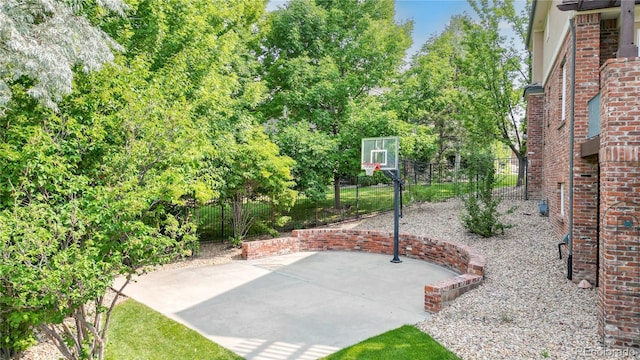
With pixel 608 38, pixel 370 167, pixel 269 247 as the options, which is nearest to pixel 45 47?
pixel 269 247

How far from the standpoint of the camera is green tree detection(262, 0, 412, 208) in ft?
53.7

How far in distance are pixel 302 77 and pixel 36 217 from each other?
13208 mm

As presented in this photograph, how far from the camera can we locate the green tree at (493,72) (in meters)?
21.7

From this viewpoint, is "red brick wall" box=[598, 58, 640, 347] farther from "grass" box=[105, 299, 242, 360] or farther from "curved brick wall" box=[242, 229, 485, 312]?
"grass" box=[105, 299, 242, 360]

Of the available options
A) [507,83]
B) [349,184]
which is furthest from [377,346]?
[507,83]

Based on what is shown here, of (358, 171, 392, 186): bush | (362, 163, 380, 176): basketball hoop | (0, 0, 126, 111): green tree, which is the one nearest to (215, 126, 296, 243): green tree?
(362, 163, 380, 176): basketball hoop

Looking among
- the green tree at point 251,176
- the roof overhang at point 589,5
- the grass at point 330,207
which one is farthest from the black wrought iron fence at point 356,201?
the roof overhang at point 589,5

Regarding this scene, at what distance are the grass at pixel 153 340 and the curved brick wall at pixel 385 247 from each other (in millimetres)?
4222

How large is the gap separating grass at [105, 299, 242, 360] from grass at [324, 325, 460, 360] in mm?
1585

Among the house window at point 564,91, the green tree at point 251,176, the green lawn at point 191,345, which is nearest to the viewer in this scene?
the green lawn at point 191,345

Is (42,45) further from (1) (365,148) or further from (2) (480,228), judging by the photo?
(2) (480,228)

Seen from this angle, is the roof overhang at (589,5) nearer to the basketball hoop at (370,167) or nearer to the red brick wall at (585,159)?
the red brick wall at (585,159)

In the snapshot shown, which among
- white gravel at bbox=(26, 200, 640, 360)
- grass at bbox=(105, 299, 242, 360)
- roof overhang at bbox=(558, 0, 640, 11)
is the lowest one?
grass at bbox=(105, 299, 242, 360)

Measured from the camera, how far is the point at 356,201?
60.4 feet
